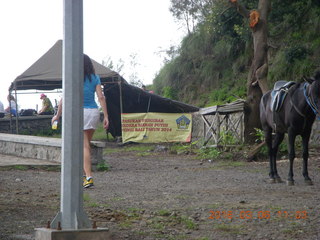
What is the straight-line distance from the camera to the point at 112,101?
2822 cm

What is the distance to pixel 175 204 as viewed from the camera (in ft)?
26.3

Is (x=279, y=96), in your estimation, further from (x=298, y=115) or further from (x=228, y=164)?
Result: (x=228, y=164)

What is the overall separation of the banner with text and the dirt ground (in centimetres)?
1213

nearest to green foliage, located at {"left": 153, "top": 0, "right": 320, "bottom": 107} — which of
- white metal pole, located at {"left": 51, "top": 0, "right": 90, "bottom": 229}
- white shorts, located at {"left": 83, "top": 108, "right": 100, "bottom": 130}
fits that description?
white shorts, located at {"left": 83, "top": 108, "right": 100, "bottom": 130}

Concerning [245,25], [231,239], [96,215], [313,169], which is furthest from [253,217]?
[245,25]

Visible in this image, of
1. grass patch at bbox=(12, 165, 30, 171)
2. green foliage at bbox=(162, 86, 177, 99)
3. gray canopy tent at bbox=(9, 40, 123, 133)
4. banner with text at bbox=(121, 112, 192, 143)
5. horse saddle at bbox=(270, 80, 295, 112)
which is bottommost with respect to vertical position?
grass patch at bbox=(12, 165, 30, 171)

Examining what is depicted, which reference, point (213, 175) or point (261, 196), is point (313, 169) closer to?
point (213, 175)

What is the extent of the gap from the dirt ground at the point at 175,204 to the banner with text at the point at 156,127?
12133 mm

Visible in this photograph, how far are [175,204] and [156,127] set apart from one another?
17.7 meters

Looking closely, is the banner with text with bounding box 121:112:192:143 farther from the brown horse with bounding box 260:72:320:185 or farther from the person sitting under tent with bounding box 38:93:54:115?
the brown horse with bounding box 260:72:320:185

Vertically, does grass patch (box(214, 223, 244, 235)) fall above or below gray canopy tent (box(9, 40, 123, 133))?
below

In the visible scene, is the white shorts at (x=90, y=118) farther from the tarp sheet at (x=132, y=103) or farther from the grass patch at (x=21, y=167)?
the tarp sheet at (x=132, y=103)

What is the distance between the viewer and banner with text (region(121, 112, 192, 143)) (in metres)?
25.5

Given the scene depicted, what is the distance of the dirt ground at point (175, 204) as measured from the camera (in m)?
6.17
